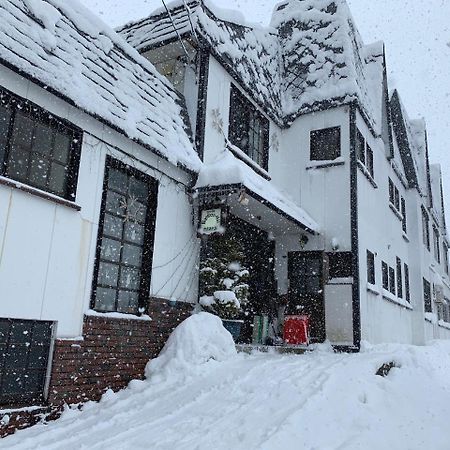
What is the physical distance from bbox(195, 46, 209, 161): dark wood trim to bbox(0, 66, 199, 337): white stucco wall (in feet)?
4.44

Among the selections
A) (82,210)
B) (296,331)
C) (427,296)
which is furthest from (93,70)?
(427,296)

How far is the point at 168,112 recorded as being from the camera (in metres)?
7.82

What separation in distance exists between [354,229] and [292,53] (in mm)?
5758

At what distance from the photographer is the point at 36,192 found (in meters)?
4.95

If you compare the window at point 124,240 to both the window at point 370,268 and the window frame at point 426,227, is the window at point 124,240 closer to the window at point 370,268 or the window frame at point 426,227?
the window at point 370,268

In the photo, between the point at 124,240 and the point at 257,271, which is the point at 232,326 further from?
the point at 257,271

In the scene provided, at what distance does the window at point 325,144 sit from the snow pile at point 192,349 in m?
6.40

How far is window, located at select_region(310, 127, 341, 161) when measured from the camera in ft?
38.0

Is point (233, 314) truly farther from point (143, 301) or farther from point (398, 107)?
point (398, 107)

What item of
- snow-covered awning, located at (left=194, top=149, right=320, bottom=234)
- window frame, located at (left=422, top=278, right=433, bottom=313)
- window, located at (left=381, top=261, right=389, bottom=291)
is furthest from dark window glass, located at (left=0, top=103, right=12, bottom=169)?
window frame, located at (left=422, top=278, right=433, bottom=313)

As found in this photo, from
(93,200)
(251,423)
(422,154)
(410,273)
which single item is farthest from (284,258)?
Answer: (422,154)

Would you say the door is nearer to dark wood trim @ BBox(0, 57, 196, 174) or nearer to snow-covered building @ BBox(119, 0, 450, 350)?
snow-covered building @ BBox(119, 0, 450, 350)

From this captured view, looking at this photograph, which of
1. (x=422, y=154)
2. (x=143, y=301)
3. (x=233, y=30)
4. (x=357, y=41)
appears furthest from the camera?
(x=422, y=154)

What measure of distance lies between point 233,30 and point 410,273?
12.5 m
